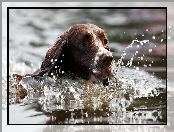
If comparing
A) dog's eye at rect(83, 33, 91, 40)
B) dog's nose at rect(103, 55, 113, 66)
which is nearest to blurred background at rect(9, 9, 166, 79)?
dog's eye at rect(83, 33, 91, 40)

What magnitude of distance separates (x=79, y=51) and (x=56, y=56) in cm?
16

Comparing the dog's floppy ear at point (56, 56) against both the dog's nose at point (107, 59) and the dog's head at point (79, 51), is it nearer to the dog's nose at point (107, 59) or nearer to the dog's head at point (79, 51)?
the dog's head at point (79, 51)

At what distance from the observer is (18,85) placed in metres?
10.8

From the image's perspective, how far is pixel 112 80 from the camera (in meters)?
10.7

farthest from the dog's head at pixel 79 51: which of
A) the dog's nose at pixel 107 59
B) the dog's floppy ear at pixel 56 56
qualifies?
the dog's nose at pixel 107 59

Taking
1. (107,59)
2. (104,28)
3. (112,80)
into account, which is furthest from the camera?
(104,28)

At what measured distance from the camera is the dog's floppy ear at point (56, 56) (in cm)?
1075

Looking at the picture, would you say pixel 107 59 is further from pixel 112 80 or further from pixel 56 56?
pixel 56 56

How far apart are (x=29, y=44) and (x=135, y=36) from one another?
72 cm

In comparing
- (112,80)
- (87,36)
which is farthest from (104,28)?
(112,80)

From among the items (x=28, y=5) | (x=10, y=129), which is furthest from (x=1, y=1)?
(x=10, y=129)

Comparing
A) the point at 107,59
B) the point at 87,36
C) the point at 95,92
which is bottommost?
the point at 95,92

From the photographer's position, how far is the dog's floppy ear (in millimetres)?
10750

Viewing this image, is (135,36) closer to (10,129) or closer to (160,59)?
(160,59)
